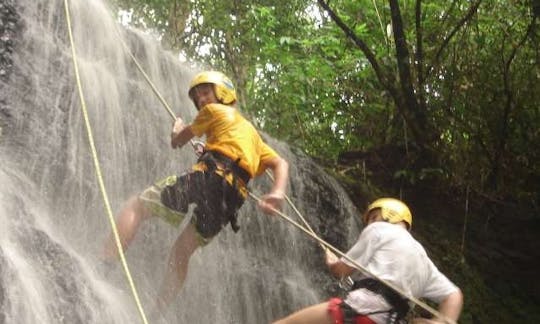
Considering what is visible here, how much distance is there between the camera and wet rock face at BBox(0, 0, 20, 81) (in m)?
5.23

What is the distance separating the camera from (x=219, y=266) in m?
5.70

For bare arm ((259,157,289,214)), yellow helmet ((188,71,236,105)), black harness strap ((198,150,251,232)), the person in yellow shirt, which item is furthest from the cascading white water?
yellow helmet ((188,71,236,105))

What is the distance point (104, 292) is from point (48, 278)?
1.55 ft

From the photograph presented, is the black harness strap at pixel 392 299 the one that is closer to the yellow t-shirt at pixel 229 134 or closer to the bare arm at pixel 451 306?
the bare arm at pixel 451 306

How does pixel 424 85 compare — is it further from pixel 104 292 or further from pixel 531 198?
pixel 104 292

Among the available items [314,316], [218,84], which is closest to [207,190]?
[218,84]

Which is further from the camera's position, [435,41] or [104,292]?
[435,41]

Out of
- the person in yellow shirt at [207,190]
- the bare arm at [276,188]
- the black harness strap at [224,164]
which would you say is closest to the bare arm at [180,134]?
the person in yellow shirt at [207,190]

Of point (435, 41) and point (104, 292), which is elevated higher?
point (435, 41)

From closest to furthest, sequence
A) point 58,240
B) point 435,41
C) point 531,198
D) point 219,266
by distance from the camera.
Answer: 1. point 58,240
2. point 219,266
3. point 531,198
4. point 435,41

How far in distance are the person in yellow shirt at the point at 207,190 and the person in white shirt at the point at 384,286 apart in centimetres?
69

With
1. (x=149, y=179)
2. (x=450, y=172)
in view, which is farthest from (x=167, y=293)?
(x=450, y=172)

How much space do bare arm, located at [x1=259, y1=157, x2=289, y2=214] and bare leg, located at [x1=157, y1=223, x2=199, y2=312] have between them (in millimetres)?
552

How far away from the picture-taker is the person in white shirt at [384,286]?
3770 millimetres
